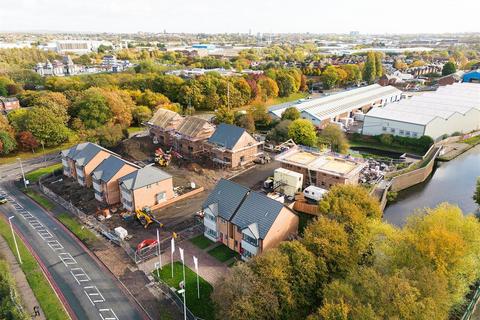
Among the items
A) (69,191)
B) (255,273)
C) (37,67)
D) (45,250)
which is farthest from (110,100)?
(37,67)

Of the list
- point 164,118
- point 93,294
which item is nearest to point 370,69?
point 164,118

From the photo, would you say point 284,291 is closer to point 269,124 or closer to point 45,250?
point 45,250

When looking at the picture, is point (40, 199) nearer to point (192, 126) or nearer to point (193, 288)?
point (192, 126)

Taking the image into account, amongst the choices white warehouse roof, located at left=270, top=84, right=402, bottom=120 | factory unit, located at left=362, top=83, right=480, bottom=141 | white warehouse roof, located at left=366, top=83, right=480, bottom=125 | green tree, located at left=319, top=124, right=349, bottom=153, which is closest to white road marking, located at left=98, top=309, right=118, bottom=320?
green tree, located at left=319, top=124, right=349, bottom=153

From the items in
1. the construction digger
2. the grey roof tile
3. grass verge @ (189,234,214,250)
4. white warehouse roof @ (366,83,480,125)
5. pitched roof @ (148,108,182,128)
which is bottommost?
grass verge @ (189,234,214,250)

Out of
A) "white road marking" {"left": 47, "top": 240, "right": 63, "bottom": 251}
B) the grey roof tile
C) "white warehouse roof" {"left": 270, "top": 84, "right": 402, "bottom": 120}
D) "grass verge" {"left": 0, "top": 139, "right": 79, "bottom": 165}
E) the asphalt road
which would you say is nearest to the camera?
the asphalt road

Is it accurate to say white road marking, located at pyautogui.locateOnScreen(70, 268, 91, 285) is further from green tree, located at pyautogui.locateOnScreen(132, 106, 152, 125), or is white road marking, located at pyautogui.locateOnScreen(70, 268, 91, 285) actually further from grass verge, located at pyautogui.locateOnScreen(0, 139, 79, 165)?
green tree, located at pyautogui.locateOnScreen(132, 106, 152, 125)

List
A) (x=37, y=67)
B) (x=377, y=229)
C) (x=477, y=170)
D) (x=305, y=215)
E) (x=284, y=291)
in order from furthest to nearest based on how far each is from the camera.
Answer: (x=37, y=67) < (x=477, y=170) < (x=305, y=215) < (x=377, y=229) < (x=284, y=291)

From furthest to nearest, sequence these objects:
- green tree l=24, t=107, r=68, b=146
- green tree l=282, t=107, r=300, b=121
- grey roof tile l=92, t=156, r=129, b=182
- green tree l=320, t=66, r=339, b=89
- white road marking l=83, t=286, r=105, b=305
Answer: green tree l=320, t=66, r=339, b=89
green tree l=282, t=107, r=300, b=121
green tree l=24, t=107, r=68, b=146
grey roof tile l=92, t=156, r=129, b=182
white road marking l=83, t=286, r=105, b=305
